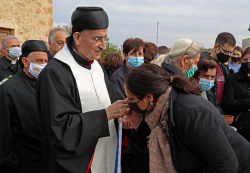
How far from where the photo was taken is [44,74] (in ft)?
6.88

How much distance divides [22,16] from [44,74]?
8.56 metres

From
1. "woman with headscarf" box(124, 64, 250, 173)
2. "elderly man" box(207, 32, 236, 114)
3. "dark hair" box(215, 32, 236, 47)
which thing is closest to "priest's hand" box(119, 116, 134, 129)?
"woman with headscarf" box(124, 64, 250, 173)

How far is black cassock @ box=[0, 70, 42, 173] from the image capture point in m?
2.59

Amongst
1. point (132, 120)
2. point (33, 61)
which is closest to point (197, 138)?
point (132, 120)

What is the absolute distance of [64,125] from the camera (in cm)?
196

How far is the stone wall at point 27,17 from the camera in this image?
8942 millimetres

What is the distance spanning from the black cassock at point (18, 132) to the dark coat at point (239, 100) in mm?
3031

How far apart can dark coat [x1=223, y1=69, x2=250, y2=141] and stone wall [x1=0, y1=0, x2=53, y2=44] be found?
25.3 feet

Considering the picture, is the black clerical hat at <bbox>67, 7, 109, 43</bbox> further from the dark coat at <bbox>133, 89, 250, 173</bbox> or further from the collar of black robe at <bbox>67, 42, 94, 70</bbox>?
the dark coat at <bbox>133, 89, 250, 173</bbox>

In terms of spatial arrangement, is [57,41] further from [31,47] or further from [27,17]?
[27,17]

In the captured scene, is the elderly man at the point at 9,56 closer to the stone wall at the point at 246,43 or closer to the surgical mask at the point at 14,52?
the surgical mask at the point at 14,52

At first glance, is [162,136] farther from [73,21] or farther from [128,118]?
[73,21]

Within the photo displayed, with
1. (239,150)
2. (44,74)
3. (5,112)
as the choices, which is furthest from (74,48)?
(239,150)

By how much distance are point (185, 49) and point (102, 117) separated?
162 cm
